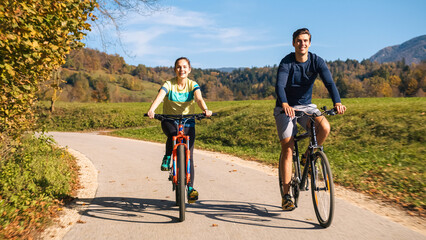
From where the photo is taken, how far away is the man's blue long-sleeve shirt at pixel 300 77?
4.14m

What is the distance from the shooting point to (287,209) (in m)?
4.52

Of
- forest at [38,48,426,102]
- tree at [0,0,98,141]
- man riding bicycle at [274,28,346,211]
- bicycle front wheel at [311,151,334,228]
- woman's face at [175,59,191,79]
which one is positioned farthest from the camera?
forest at [38,48,426,102]

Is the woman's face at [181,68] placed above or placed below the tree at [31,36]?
below

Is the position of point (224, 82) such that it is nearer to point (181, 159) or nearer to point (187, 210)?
point (187, 210)

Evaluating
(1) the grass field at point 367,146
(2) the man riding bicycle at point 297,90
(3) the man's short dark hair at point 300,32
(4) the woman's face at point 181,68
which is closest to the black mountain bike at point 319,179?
(2) the man riding bicycle at point 297,90

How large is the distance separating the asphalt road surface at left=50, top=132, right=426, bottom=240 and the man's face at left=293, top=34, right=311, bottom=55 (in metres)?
2.20

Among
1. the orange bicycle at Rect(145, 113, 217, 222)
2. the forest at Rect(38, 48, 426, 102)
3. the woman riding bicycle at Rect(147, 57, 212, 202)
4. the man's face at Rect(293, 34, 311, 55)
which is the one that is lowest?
the orange bicycle at Rect(145, 113, 217, 222)

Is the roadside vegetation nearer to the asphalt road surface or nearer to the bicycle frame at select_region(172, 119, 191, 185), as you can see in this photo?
the asphalt road surface

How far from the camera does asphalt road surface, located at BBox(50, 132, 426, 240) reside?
3.72 m

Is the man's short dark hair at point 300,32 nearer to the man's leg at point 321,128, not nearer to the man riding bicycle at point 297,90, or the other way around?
the man riding bicycle at point 297,90

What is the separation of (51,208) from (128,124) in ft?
93.1

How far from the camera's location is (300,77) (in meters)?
4.22

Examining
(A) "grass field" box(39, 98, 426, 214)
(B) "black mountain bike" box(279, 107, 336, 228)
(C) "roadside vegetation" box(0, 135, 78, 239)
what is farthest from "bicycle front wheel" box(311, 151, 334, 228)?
(C) "roadside vegetation" box(0, 135, 78, 239)

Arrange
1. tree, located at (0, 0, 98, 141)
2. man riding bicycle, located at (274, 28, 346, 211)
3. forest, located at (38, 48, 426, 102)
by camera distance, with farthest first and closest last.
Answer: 1. forest, located at (38, 48, 426, 102)
2. tree, located at (0, 0, 98, 141)
3. man riding bicycle, located at (274, 28, 346, 211)
